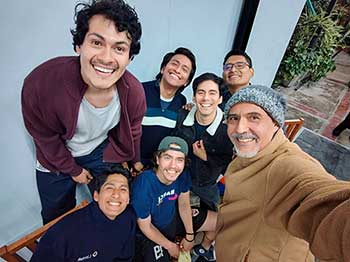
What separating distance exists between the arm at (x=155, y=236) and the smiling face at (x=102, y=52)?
28.4 inches

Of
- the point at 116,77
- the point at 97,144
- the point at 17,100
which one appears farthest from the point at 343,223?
the point at 17,100

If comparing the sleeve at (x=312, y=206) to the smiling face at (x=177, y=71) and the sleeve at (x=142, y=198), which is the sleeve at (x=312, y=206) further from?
the smiling face at (x=177, y=71)

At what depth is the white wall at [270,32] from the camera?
237 centimetres

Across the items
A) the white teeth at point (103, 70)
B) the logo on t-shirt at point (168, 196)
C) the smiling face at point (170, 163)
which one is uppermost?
the white teeth at point (103, 70)

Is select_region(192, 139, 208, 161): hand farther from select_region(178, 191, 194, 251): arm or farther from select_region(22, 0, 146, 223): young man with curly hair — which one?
select_region(22, 0, 146, 223): young man with curly hair

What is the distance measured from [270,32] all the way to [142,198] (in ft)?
7.34

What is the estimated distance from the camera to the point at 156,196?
4.11 ft

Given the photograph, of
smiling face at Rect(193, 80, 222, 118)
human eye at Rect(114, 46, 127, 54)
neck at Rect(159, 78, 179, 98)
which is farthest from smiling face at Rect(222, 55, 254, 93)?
human eye at Rect(114, 46, 127, 54)

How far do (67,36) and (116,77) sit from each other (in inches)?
18.5

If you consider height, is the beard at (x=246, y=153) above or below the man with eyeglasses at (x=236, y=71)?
below

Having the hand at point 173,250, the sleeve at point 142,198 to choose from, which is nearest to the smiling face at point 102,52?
the sleeve at point 142,198

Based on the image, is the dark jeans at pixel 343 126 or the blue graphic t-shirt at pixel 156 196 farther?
the dark jeans at pixel 343 126

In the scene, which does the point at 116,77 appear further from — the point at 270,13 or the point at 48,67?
the point at 270,13

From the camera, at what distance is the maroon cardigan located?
894mm
